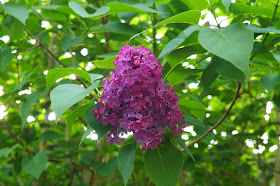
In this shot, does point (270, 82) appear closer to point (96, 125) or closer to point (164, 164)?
point (164, 164)

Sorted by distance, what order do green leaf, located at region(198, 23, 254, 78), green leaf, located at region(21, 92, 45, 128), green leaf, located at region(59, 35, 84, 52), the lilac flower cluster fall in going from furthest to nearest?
green leaf, located at region(21, 92, 45, 128), green leaf, located at region(59, 35, 84, 52), the lilac flower cluster, green leaf, located at region(198, 23, 254, 78)

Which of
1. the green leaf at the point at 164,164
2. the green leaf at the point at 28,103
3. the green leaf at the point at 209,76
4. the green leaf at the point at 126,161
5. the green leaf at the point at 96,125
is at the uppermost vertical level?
the green leaf at the point at 209,76

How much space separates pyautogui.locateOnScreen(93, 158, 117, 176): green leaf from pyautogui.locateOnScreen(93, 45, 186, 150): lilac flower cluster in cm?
64

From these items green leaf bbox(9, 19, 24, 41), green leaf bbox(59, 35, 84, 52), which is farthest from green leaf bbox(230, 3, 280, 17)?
green leaf bbox(9, 19, 24, 41)

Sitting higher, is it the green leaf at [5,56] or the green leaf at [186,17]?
the green leaf at [186,17]

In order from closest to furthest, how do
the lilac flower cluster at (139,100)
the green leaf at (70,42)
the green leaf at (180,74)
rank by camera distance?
the lilac flower cluster at (139,100)
the green leaf at (180,74)
the green leaf at (70,42)

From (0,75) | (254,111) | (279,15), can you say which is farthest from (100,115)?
(0,75)

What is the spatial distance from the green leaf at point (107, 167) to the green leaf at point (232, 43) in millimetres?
842

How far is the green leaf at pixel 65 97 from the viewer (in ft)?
2.07

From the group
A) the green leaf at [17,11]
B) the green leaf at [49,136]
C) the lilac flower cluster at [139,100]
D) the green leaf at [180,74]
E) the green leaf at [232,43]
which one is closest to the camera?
the green leaf at [232,43]

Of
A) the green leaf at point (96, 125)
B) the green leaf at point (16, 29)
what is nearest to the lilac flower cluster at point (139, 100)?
the green leaf at point (96, 125)

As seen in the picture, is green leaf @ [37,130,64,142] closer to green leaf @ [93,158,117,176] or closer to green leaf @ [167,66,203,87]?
green leaf @ [93,158,117,176]

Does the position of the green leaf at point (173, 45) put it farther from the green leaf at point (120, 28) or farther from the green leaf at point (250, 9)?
the green leaf at point (120, 28)

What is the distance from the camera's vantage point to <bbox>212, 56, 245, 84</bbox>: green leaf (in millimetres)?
745
